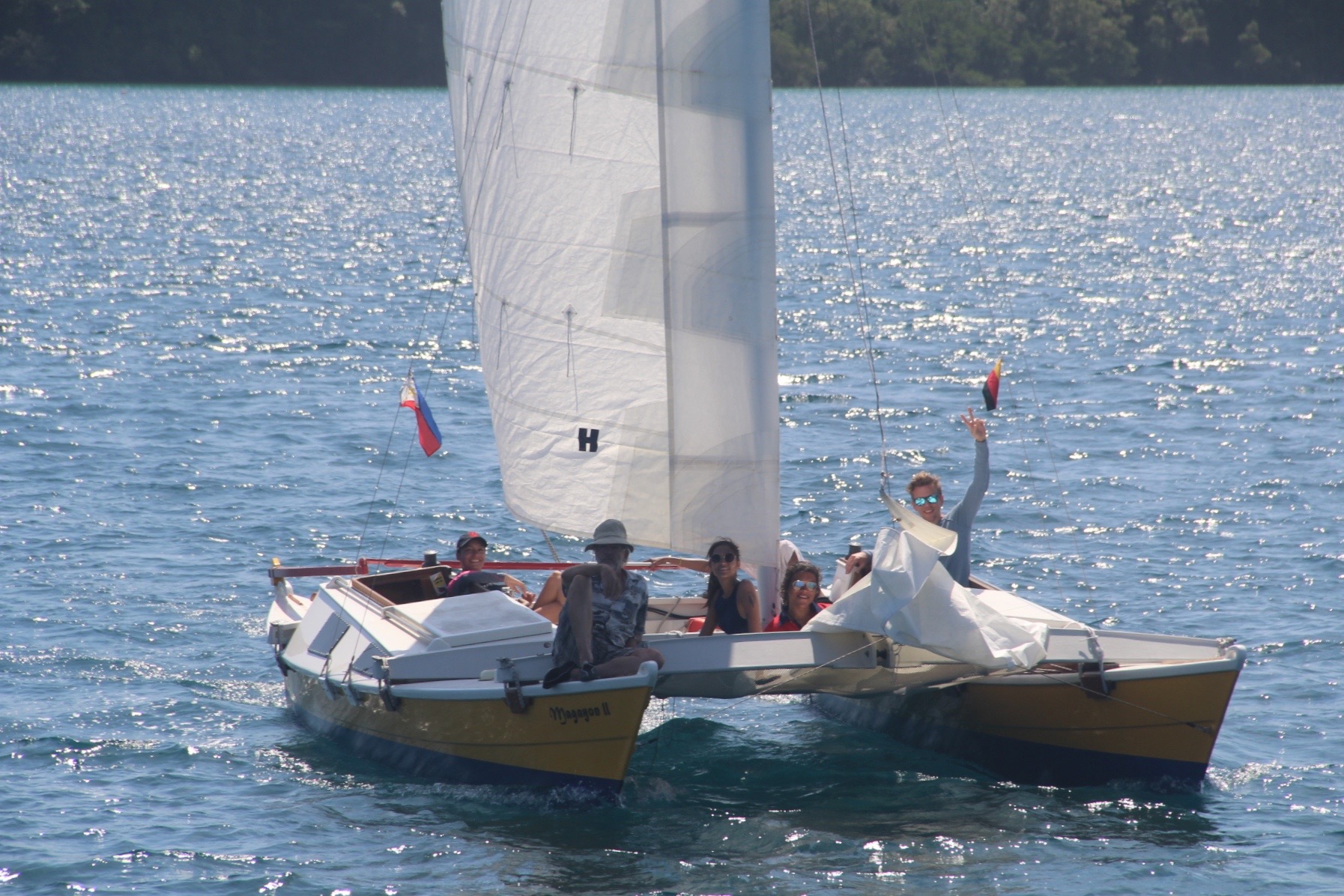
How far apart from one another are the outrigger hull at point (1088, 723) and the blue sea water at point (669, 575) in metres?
0.22

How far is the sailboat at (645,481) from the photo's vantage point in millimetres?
11445

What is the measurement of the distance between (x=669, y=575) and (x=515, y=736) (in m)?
8.10

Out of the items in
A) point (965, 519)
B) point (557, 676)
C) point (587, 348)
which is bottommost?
point (557, 676)

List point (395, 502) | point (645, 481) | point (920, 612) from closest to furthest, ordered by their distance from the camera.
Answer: point (920, 612), point (645, 481), point (395, 502)

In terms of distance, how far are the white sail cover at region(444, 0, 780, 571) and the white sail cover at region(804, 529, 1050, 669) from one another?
1489mm

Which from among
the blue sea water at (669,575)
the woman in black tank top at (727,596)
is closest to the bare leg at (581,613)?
the blue sea water at (669,575)

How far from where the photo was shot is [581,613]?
36.7 ft

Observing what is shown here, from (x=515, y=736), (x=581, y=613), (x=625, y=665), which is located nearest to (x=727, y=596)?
(x=625, y=665)

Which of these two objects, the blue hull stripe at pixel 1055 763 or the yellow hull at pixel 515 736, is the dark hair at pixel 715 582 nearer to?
the yellow hull at pixel 515 736

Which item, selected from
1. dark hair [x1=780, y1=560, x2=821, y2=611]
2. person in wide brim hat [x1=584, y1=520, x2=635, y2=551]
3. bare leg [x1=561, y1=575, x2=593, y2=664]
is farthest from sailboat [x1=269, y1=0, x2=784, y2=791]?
person in wide brim hat [x1=584, y1=520, x2=635, y2=551]

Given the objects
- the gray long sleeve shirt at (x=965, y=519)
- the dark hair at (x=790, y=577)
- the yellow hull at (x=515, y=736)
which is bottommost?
the yellow hull at (x=515, y=736)

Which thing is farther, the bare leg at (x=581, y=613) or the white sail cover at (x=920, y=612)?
the white sail cover at (x=920, y=612)

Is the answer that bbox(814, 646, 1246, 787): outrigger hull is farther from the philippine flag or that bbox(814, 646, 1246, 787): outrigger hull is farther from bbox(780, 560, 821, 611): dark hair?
the philippine flag

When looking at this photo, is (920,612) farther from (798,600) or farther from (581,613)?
(581,613)
